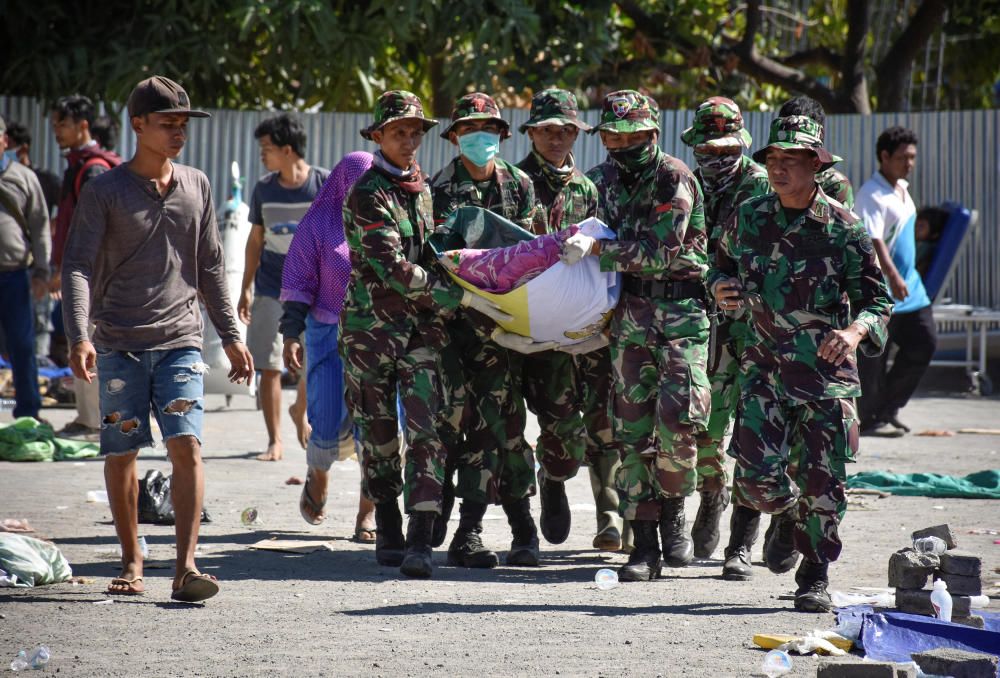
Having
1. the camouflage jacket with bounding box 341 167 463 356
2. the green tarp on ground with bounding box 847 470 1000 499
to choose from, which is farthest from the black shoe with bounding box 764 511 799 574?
the green tarp on ground with bounding box 847 470 1000 499

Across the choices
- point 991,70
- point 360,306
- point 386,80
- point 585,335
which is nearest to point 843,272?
point 585,335

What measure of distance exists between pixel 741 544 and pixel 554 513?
39.5 inches

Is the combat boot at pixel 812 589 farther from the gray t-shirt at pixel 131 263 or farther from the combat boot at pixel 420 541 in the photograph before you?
the gray t-shirt at pixel 131 263

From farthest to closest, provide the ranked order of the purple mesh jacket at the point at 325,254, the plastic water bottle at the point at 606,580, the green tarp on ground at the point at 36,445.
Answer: the green tarp on ground at the point at 36,445
the purple mesh jacket at the point at 325,254
the plastic water bottle at the point at 606,580

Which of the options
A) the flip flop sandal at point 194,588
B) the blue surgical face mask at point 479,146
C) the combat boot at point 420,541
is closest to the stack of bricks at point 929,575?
the combat boot at point 420,541

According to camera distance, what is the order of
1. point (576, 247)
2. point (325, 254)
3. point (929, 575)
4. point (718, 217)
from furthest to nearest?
1. point (325, 254)
2. point (718, 217)
3. point (576, 247)
4. point (929, 575)

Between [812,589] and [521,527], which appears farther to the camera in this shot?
[521,527]

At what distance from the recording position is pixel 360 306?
6887mm

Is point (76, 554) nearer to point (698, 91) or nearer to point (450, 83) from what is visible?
point (450, 83)

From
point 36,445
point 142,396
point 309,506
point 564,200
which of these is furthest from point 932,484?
point 36,445

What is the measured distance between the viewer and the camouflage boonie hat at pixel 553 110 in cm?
716

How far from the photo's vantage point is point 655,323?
6.65m

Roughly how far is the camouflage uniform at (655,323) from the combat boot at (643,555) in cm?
7

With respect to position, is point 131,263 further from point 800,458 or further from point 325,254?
point 800,458
